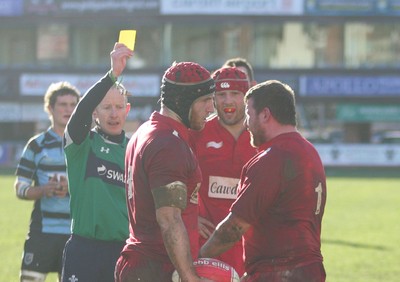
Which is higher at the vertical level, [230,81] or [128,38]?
[128,38]

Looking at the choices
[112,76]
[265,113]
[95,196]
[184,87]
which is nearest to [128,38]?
[112,76]

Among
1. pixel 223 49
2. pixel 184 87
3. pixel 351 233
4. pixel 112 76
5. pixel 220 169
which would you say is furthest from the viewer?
pixel 223 49

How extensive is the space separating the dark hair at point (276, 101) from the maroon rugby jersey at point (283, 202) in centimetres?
12

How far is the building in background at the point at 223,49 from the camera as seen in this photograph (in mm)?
43281

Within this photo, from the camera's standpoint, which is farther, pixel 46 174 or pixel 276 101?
pixel 46 174

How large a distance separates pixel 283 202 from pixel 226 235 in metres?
0.38

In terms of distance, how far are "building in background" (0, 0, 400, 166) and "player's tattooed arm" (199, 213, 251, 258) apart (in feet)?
Result: 122

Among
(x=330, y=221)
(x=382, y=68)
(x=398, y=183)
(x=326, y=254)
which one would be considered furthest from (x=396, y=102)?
(x=326, y=254)

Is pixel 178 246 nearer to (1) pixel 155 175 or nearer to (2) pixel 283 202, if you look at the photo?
(1) pixel 155 175

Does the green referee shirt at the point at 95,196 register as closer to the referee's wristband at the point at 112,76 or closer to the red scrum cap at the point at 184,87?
the referee's wristband at the point at 112,76

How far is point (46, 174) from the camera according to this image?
315 inches

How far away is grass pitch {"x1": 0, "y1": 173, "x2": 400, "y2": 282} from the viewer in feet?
39.5

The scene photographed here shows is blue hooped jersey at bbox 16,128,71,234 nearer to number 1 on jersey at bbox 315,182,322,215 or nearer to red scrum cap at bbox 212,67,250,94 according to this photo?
red scrum cap at bbox 212,67,250,94

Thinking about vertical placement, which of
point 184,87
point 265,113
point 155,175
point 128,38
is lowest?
point 155,175
